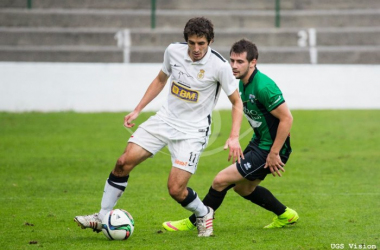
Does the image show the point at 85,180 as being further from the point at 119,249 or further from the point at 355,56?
the point at 355,56

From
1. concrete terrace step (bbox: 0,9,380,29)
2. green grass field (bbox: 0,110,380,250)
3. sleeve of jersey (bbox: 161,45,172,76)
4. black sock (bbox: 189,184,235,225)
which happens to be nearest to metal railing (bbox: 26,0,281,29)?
concrete terrace step (bbox: 0,9,380,29)

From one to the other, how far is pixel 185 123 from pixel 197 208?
90 centimetres

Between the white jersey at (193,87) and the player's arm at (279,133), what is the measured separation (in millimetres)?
541

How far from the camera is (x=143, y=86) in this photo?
18.7 m

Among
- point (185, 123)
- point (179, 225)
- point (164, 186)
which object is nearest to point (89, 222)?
point (179, 225)

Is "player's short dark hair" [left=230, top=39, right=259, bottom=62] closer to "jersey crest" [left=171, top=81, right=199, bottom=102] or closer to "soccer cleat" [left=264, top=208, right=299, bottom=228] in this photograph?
"jersey crest" [left=171, top=81, right=199, bottom=102]

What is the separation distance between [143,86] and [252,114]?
11.5 metres

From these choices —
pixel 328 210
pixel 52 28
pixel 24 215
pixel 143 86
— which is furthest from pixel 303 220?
pixel 52 28

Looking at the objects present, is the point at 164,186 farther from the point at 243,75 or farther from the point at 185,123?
the point at 243,75

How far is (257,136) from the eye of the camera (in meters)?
7.60

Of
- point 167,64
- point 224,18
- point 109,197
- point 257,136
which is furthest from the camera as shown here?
point 224,18

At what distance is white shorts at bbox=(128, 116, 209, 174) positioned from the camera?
7160mm

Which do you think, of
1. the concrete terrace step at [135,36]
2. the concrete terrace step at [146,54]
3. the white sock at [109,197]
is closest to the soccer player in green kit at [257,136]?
the white sock at [109,197]

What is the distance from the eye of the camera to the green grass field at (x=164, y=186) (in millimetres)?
7070
